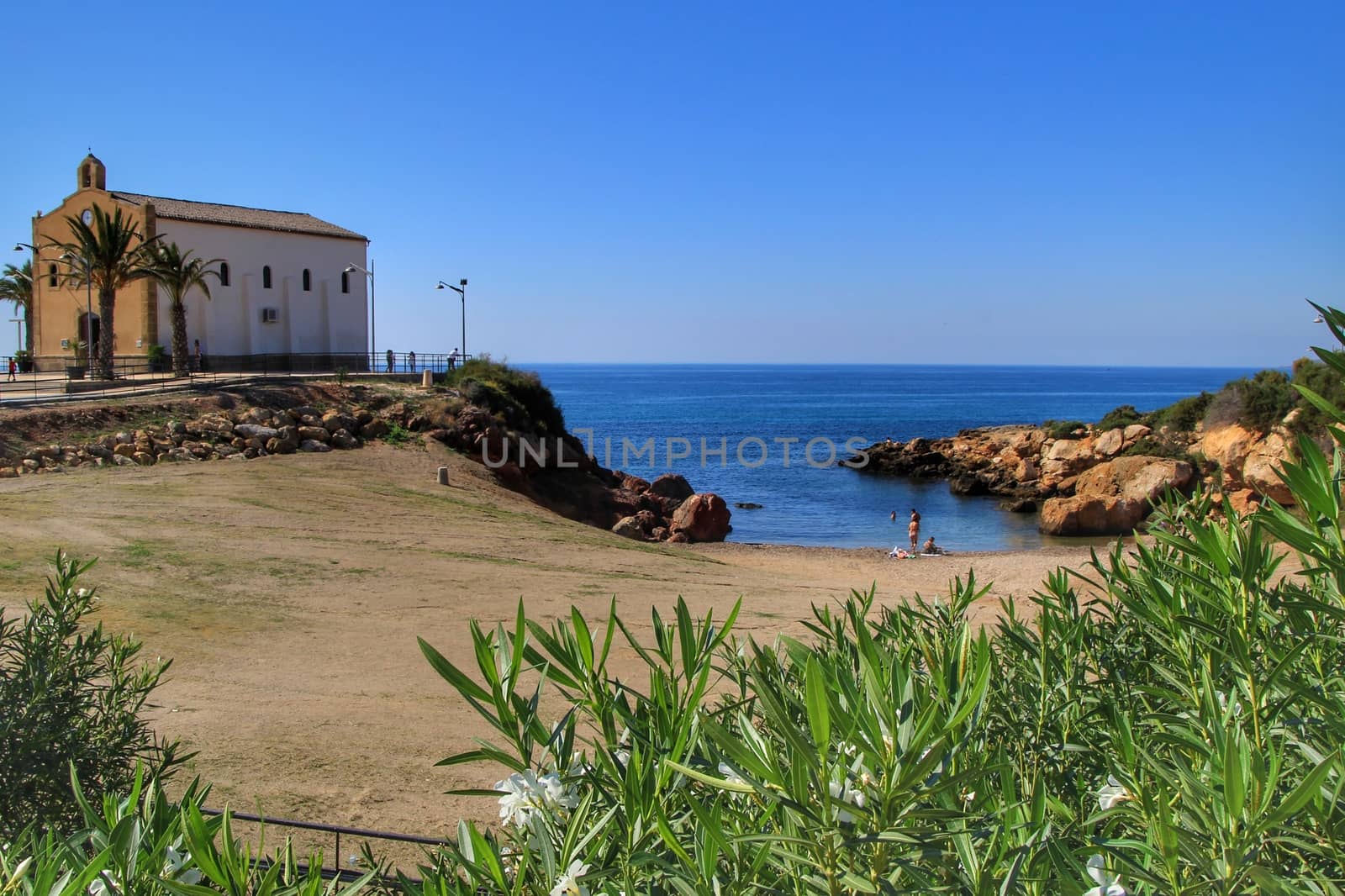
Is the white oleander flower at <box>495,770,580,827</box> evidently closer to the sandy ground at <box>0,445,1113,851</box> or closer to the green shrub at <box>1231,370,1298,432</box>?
the sandy ground at <box>0,445,1113,851</box>

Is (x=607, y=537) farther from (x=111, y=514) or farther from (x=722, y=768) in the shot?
(x=722, y=768)

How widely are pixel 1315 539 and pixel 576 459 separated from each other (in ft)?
120

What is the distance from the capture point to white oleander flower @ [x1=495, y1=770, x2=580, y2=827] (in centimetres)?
200

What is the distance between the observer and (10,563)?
1424 centimetres

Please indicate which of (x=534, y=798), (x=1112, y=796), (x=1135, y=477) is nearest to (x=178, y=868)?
(x=534, y=798)

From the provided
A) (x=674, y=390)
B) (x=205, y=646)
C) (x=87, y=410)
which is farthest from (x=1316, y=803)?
(x=674, y=390)

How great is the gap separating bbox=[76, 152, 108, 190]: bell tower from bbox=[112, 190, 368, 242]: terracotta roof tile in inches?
34.7

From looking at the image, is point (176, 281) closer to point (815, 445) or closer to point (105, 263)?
point (105, 263)

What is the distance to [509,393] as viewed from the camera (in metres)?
38.7

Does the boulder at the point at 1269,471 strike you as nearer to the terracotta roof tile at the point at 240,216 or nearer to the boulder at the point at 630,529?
the boulder at the point at 630,529

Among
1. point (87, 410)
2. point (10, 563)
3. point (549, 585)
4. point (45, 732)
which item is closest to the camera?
point (45, 732)

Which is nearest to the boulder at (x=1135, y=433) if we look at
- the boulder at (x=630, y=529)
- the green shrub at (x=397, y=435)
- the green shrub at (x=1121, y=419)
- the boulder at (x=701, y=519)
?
the green shrub at (x=1121, y=419)

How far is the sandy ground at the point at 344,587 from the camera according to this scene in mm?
8766

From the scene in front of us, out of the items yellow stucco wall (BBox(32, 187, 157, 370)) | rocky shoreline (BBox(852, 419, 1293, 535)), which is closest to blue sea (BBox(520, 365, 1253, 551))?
rocky shoreline (BBox(852, 419, 1293, 535))
